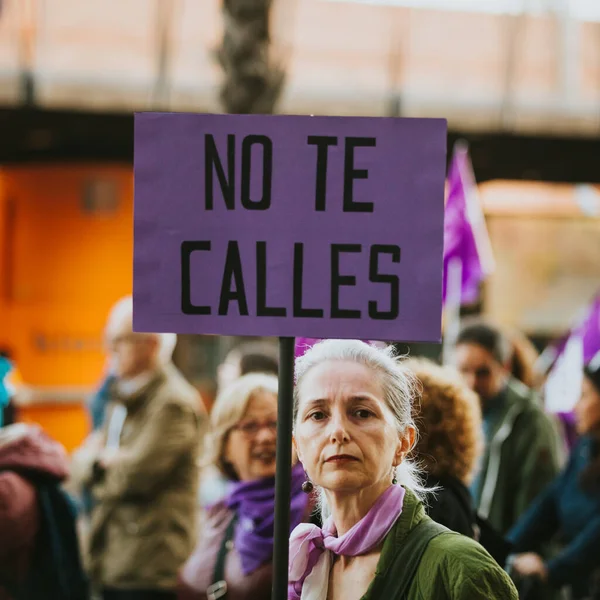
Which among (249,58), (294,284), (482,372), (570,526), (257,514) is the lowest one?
(570,526)

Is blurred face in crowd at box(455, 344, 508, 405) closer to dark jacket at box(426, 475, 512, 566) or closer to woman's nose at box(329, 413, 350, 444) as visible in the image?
dark jacket at box(426, 475, 512, 566)

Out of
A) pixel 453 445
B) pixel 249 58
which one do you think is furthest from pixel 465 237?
pixel 453 445

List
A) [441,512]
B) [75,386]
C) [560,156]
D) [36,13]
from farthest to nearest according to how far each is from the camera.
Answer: [560,156]
[36,13]
[75,386]
[441,512]

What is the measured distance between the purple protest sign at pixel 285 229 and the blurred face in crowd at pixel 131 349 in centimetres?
264

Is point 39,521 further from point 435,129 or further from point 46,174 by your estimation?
point 46,174

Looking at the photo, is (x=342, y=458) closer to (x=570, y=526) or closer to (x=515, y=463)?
(x=570, y=526)

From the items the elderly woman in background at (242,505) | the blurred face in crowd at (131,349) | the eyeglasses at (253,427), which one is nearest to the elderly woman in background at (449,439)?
the elderly woman in background at (242,505)

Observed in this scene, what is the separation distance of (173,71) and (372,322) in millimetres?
10619

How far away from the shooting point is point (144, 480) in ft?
15.6

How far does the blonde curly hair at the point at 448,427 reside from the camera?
296 cm

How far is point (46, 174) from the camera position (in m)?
11.6

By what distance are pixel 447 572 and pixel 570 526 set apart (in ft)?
8.19

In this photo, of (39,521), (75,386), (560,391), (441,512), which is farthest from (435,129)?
(75,386)

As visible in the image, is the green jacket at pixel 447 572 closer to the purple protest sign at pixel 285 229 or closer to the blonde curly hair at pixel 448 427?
the purple protest sign at pixel 285 229
